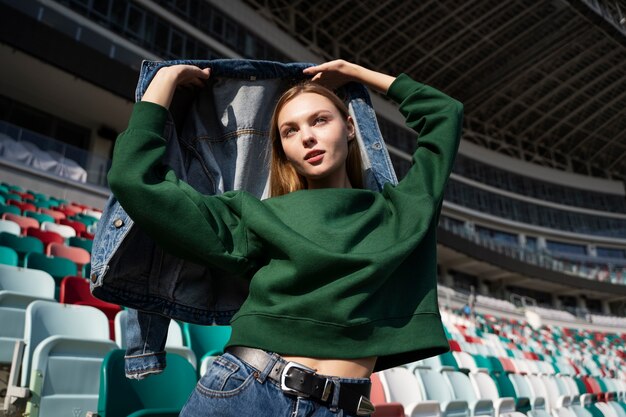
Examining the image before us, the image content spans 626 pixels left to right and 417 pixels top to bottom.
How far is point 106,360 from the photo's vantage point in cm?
182

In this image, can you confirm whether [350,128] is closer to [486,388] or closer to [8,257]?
[486,388]

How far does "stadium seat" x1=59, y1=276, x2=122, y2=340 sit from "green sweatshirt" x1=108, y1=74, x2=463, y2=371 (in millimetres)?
2682

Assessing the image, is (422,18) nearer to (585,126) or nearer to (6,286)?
(585,126)

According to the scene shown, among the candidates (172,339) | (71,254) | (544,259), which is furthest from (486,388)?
(544,259)

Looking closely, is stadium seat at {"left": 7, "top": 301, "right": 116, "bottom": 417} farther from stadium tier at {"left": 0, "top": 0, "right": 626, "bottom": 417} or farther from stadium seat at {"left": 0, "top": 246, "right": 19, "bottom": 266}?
stadium seat at {"left": 0, "top": 246, "right": 19, "bottom": 266}

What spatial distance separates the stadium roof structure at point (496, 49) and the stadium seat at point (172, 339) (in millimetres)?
23647

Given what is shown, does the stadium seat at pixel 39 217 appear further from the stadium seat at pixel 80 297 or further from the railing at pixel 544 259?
the railing at pixel 544 259

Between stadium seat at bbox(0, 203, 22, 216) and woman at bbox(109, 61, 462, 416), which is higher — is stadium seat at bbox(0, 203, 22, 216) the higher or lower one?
the higher one

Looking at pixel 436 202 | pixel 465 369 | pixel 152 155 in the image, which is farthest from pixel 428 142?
pixel 465 369

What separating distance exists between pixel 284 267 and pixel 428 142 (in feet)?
1.92

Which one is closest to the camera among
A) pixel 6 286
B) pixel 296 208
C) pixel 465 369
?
pixel 296 208

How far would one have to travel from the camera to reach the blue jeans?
999mm

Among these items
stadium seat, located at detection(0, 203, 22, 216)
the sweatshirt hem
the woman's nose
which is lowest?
the sweatshirt hem

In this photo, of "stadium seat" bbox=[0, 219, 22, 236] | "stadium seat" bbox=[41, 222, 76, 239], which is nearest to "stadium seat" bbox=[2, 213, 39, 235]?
"stadium seat" bbox=[41, 222, 76, 239]
